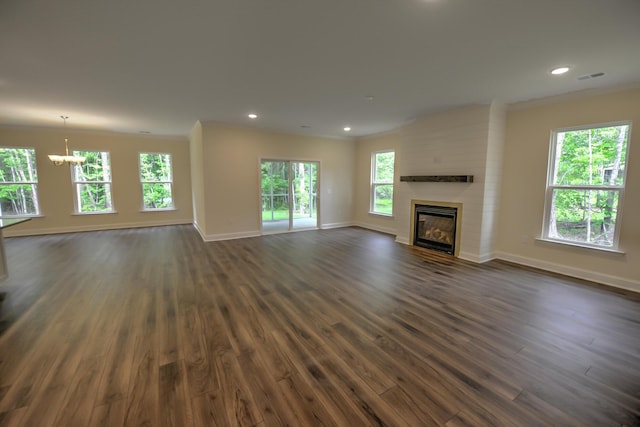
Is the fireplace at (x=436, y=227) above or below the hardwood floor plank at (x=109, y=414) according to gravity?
above

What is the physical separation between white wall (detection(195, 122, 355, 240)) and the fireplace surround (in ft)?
A: 9.23

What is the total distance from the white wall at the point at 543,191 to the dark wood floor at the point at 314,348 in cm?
39

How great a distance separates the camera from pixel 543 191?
425 cm

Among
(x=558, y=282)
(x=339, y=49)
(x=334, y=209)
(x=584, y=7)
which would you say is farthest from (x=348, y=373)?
(x=334, y=209)

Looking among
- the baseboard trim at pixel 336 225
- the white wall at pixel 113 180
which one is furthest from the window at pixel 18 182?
the baseboard trim at pixel 336 225

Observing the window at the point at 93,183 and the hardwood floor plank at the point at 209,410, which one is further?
the window at the point at 93,183

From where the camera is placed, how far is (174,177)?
26.8 feet

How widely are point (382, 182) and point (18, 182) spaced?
352 inches

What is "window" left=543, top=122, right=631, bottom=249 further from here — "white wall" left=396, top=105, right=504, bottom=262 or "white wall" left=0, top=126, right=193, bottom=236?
"white wall" left=0, top=126, right=193, bottom=236

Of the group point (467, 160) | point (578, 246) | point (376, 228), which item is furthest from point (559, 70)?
point (376, 228)

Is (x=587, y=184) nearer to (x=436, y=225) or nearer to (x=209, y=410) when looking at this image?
(x=436, y=225)

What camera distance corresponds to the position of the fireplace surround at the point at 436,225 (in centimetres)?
497

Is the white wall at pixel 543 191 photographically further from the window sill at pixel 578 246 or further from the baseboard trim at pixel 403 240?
the baseboard trim at pixel 403 240

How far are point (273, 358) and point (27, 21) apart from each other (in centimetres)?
333
